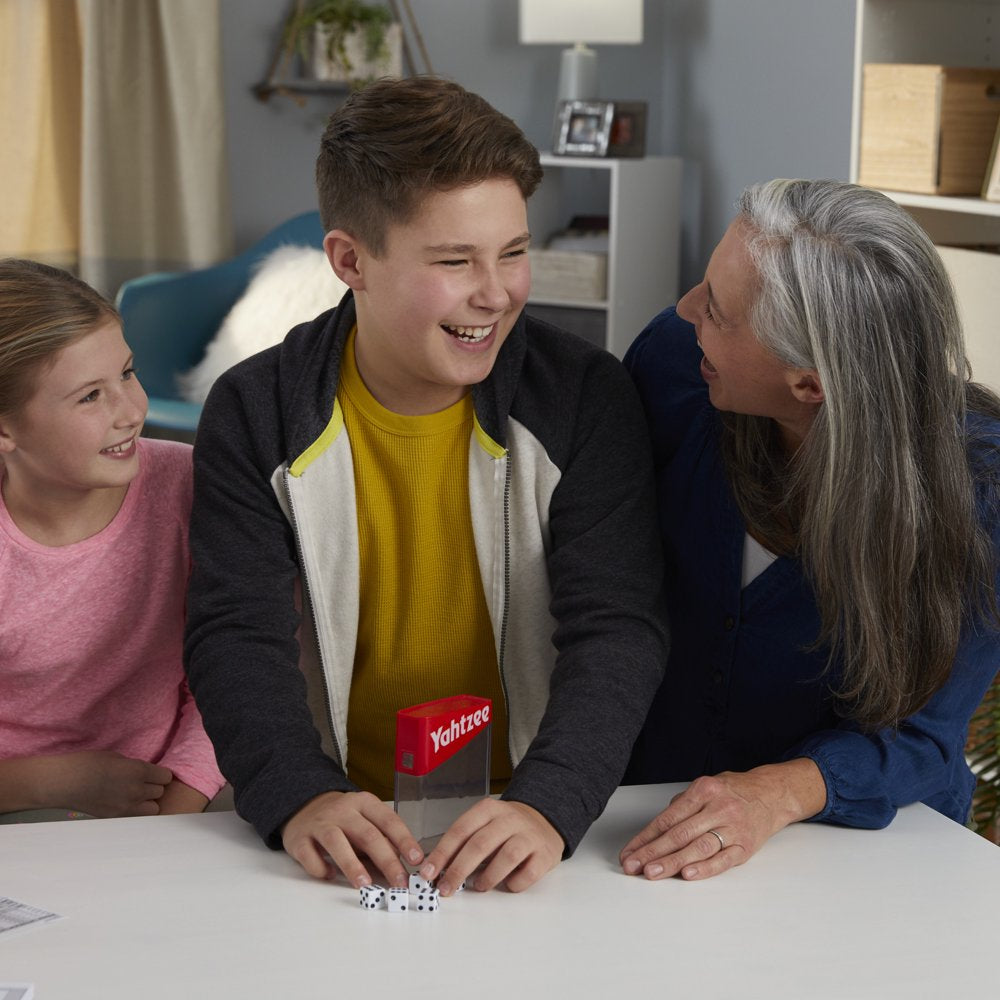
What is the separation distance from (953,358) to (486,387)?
1.54ft

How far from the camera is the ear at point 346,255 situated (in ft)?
4.65

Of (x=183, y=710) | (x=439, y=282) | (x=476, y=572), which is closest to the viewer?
(x=439, y=282)

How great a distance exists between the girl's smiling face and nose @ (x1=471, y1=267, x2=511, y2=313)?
414mm

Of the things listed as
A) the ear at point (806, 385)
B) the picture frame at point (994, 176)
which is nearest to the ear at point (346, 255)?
the ear at point (806, 385)

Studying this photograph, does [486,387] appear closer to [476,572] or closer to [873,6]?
[476,572]

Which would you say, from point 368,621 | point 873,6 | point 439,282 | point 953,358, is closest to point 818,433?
point 953,358

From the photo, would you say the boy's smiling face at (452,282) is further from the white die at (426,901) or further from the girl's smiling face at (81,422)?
the white die at (426,901)

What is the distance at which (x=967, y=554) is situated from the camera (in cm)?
121

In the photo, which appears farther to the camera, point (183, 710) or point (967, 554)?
point (183, 710)

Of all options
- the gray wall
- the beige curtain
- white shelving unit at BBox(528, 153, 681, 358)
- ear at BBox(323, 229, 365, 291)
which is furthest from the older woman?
the beige curtain

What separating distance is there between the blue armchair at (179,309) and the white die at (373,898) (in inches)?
105

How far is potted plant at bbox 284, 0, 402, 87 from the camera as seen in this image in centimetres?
435

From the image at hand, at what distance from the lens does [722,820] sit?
113 centimetres

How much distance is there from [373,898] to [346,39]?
3.81 meters
